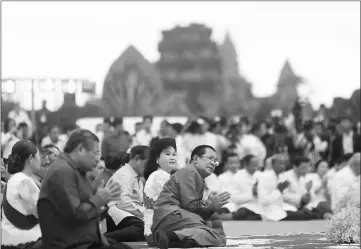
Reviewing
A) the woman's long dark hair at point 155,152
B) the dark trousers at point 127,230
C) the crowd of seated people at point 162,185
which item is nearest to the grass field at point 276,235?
the dark trousers at point 127,230

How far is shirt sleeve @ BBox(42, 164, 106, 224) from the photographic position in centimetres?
875

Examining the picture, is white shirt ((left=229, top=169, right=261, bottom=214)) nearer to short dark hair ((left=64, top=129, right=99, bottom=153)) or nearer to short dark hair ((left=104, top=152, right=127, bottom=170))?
short dark hair ((left=104, top=152, right=127, bottom=170))

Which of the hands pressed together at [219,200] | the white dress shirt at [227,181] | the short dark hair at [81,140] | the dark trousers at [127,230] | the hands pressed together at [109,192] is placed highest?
the short dark hair at [81,140]

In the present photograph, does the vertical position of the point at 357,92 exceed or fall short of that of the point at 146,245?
it exceeds it

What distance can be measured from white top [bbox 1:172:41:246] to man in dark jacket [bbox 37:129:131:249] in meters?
1.48

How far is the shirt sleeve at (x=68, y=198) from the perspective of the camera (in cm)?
875

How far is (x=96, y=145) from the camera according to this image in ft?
29.6

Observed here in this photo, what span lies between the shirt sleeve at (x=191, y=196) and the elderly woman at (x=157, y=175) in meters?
0.62

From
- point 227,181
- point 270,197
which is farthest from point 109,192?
point 227,181

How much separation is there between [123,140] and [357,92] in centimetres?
1199

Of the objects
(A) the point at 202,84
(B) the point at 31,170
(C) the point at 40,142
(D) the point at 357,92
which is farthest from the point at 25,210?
(A) the point at 202,84

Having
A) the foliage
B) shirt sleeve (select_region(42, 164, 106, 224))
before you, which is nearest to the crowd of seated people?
shirt sleeve (select_region(42, 164, 106, 224))

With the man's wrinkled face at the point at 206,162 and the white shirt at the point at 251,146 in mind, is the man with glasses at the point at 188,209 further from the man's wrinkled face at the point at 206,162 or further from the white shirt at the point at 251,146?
the white shirt at the point at 251,146

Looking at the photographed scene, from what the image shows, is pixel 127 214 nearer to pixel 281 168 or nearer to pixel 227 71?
pixel 281 168
